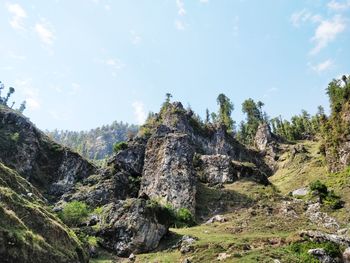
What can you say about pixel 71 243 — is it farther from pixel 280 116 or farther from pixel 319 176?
pixel 280 116

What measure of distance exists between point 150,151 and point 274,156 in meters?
55.3

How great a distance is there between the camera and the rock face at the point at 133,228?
52.2 m

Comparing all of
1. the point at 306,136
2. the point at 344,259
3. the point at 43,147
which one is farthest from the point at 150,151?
the point at 306,136

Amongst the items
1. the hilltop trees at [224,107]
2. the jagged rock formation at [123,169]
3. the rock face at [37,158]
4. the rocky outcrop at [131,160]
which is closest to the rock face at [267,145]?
the hilltop trees at [224,107]

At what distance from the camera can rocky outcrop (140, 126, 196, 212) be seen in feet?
251

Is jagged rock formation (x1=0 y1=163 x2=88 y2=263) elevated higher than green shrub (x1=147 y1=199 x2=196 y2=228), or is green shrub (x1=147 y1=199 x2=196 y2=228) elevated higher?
green shrub (x1=147 y1=199 x2=196 y2=228)

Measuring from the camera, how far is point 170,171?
268 feet

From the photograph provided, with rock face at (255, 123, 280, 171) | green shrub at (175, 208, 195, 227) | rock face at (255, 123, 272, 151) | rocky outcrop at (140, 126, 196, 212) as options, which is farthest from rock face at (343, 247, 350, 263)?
rock face at (255, 123, 272, 151)

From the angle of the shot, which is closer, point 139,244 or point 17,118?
point 139,244

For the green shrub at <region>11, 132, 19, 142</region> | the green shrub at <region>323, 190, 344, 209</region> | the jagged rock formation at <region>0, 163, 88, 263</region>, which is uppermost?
the green shrub at <region>11, 132, 19, 142</region>

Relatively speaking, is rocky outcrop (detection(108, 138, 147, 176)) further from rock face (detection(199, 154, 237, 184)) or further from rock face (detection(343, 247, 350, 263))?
rock face (detection(343, 247, 350, 263))

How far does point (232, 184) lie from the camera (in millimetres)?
89000

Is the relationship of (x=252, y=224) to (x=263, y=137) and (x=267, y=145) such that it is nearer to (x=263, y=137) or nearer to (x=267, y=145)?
(x=267, y=145)

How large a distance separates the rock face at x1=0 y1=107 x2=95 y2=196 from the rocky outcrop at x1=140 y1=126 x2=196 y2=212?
1805 cm
